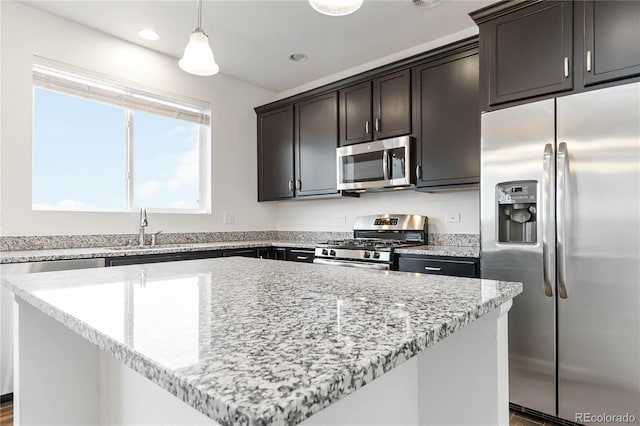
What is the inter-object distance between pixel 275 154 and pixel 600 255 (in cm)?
312

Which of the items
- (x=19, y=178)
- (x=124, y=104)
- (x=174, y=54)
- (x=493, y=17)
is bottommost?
(x=19, y=178)

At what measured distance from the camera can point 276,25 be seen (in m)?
2.98

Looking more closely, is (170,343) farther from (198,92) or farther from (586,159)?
(198,92)

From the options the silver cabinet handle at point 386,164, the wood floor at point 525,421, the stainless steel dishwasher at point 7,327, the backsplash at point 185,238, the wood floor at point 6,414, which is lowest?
the wood floor at point 525,421

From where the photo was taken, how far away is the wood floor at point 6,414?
2.04 metres

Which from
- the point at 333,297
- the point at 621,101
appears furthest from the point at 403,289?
the point at 621,101

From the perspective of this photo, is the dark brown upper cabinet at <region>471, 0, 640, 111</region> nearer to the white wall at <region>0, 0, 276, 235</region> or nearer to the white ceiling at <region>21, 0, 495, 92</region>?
the white ceiling at <region>21, 0, 495, 92</region>

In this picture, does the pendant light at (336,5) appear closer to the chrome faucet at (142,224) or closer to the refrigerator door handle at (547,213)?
the refrigerator door handle at (547,213)

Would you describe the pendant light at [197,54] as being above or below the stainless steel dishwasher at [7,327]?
above

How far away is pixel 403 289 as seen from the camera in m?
1.07

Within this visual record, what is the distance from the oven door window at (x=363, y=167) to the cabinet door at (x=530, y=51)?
3.72 ft

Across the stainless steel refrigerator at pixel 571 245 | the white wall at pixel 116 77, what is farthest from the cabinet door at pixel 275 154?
the stainless steel refrigerator at pixel 571 245

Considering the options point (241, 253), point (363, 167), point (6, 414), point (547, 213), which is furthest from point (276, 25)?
point (6, 414)

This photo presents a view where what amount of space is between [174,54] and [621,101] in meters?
3.45
